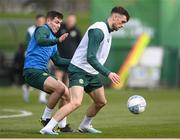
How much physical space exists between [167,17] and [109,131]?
733 inches

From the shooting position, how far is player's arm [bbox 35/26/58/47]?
13.4 m

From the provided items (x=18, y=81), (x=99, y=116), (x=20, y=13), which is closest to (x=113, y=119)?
(x=99, y=116)

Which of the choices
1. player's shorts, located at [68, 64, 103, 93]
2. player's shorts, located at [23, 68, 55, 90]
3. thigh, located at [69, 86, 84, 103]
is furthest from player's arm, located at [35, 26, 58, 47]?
thigh, located at [69, 86, 84, 103]

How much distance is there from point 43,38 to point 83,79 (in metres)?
0.97

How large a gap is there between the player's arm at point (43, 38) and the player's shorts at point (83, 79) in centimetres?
58

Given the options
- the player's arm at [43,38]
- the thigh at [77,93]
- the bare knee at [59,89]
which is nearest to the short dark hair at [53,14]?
the player's arm at [43,38]

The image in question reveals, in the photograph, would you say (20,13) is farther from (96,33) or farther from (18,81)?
(96,33)

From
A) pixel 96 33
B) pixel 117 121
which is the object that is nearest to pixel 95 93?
pixel 96 33

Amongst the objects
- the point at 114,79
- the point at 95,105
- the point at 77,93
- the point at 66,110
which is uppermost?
the point at 114,79

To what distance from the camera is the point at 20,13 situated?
44375mm

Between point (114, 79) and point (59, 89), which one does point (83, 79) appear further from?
point (114, 79)

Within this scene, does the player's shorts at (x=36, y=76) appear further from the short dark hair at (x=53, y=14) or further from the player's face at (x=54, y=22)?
the short dark hair at (x=53, y=14)

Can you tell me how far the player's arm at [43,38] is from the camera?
13443mm

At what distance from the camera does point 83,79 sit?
13.5 metres
